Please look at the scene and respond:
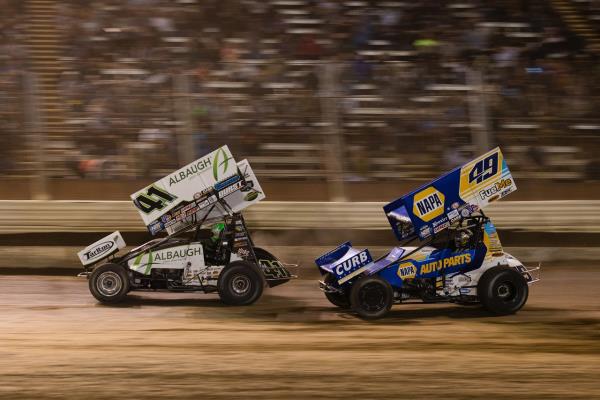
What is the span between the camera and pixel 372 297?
1010 centimetres

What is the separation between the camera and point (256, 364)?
8078 millimetres

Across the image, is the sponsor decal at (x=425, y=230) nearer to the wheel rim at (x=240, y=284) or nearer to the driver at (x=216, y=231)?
the wheel rim at (x=240, y=284)

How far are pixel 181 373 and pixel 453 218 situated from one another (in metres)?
3.84

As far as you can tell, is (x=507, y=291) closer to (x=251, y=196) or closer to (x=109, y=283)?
(x=251, y=196)

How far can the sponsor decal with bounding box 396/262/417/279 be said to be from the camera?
1016 centimetres

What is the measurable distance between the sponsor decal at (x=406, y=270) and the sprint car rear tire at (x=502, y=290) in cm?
77

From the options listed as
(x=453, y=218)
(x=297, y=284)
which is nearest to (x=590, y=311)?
(x=453, y=218)

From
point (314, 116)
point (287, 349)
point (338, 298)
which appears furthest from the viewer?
point (314, 116)

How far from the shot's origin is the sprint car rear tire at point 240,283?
1097 cm

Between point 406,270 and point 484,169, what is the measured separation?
1.45 m

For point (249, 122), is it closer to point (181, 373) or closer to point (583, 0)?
point (181, 373)

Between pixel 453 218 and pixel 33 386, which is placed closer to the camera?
pixel 33 386

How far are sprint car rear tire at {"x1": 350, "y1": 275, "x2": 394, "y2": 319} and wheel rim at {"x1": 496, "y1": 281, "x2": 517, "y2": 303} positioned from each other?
1.29 m

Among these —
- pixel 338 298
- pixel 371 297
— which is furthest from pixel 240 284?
pixel 371 297
